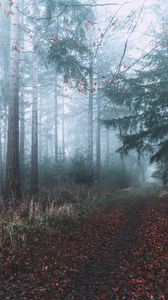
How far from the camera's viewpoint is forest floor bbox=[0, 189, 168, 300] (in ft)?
14.3

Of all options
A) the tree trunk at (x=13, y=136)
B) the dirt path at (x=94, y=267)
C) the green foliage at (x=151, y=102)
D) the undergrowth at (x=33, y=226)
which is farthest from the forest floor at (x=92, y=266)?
the green foliage at (x=151, y=102)

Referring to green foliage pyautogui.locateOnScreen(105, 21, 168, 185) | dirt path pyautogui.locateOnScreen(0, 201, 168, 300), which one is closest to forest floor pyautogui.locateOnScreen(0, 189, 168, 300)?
dirt path pyautogui.locateOnScreen(0, 201, 168, 300)

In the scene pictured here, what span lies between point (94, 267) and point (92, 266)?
0.21 feet

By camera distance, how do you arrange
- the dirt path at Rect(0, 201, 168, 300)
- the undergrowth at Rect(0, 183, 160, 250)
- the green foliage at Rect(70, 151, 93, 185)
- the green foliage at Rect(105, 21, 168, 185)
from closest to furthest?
the dirt path at Rect(0, 201, 168, 300) < the undergrowth at Rect(0, 183, 160, 250) < the green foliage at Rect(105, 21, 168, 185) < the green foliage at Rect(70, 151, 93, 185)

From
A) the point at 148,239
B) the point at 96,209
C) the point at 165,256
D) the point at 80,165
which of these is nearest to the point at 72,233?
the point at 148,239

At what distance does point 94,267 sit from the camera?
5.38 m

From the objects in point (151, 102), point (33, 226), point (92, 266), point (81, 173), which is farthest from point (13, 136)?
point (92, 266)

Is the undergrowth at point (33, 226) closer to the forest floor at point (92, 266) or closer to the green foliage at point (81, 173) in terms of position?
the forest floor at point (92, 266)

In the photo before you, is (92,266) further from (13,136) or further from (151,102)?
(151,102)

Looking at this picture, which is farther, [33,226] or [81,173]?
[81,173]

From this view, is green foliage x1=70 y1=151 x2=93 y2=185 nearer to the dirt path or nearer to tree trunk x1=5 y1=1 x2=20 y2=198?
tree trunk x1=5 y1=1 x2=20 y2=198

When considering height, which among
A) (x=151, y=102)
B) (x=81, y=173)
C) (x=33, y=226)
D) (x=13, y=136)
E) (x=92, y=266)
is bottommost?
(x=92, y=266)

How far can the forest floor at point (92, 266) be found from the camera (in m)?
4.37

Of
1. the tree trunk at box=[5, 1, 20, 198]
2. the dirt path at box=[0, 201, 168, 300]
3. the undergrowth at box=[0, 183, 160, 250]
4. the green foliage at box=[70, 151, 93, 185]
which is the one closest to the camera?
the dirt path at box=[0, 201, 168, 300]
